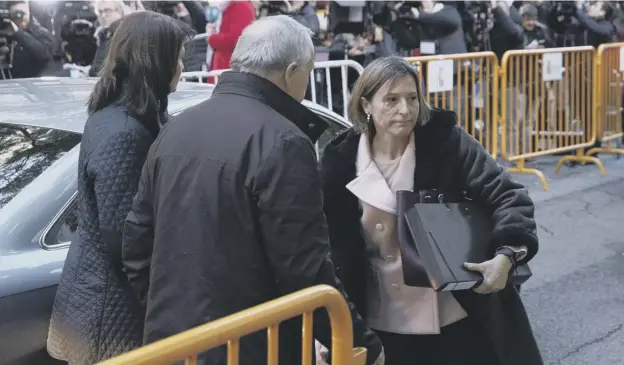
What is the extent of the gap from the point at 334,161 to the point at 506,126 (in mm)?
5714

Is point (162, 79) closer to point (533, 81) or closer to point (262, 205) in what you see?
point (262, 205)

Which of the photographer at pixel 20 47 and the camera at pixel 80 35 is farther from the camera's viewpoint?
the camera at pixel 80 35

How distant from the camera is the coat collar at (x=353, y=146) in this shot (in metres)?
2.75

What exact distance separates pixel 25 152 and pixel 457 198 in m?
1.68

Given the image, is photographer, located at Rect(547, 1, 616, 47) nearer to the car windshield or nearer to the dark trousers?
the dark trousers

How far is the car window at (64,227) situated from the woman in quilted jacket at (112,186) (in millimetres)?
206

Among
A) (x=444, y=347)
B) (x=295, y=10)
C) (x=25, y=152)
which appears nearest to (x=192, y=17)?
(x=295, y=10)

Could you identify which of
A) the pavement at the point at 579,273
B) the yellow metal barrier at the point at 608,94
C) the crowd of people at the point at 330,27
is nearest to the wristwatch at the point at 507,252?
the pavement at the point at 579,273

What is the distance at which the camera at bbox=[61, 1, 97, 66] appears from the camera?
8258mm

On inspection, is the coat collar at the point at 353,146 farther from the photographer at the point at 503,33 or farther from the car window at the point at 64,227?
the photographer at the point at 503,33

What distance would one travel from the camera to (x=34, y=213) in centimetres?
276

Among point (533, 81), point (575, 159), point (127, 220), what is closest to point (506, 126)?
point (533, 81)

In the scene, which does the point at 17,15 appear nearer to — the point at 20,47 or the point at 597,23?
the point at 20,47

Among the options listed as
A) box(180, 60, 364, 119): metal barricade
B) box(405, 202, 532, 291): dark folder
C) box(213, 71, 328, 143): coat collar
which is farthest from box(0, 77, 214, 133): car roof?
box(180, 60, 364, 119): metal barricade
